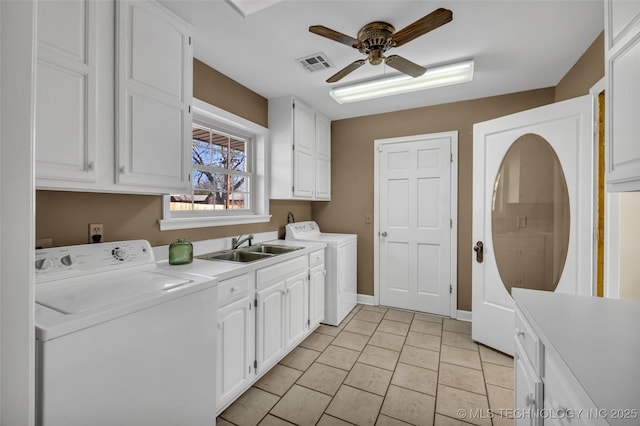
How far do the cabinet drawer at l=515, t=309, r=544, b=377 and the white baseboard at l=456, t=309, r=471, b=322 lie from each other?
207 cm

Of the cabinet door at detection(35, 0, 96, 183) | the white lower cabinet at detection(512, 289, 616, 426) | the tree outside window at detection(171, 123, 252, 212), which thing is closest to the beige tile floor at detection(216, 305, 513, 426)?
the white lower cabinet at detection(512, 289, 616, 426)

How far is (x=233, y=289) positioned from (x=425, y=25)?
1.95m

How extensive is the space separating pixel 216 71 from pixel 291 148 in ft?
3.28

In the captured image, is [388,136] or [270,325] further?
[388,136]

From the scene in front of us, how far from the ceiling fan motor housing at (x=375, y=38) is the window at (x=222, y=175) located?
1350 mm

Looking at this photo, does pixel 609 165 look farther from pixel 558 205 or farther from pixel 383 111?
pixel 383 111

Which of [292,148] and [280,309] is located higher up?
[292,148]

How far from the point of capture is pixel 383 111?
3602mm

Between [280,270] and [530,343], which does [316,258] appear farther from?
[530,343]

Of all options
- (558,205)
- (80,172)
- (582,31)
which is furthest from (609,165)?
(80,172)

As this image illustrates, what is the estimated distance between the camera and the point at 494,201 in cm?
260

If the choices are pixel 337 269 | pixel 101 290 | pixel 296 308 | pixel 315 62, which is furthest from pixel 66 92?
pixel 337 269

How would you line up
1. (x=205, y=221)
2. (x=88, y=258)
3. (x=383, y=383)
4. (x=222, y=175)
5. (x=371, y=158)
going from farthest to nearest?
(x=371, y=158)
(x=222, y=175)
(x=205, y=221)
(x=383, y=383)
(x=88, y=258)

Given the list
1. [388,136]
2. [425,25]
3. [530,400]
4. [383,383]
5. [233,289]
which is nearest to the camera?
[530,400]
